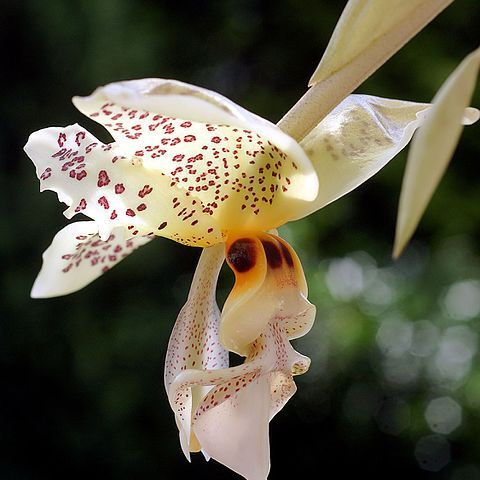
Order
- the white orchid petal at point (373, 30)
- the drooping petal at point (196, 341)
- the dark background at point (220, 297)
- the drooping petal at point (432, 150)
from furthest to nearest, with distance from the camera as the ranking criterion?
1. the dark background at point (220, 297)
2. the drooping petal at point (196, 341)
3. the white orchid petal at point (373, 30)
4. the drooping petal at point (432, 150)

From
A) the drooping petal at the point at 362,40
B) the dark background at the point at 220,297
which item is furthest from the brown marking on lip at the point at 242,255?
the dark background at the point at 220,297

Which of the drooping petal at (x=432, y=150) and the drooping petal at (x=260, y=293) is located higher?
the drooping petal at (x=432, y=150)

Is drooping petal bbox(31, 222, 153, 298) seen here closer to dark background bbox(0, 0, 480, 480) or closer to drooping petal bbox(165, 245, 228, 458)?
drooping petal bbox(165, 245, 228, 458)

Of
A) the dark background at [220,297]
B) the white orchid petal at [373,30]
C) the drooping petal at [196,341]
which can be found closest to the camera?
the white orchid petal at [373,30]

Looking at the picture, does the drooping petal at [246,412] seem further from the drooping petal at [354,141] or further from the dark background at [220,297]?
the dark background at [220,297]

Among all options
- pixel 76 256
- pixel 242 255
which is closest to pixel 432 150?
pixel 242 255
